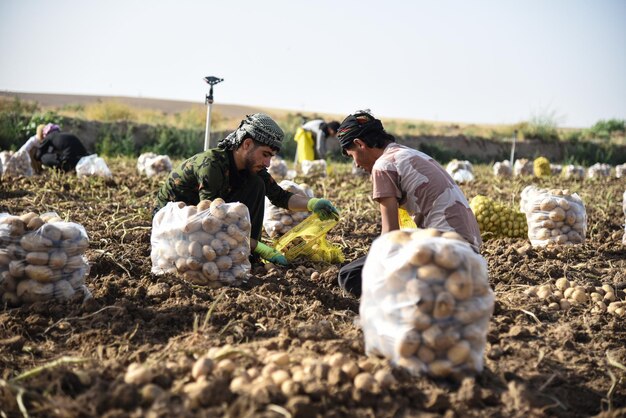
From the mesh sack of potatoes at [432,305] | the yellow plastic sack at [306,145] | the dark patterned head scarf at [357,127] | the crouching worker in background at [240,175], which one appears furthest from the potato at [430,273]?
the yellow plastic sack at [306,145]

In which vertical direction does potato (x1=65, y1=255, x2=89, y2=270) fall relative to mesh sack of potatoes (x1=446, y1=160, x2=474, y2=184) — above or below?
below

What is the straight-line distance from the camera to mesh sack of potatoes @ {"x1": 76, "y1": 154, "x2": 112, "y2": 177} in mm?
8891

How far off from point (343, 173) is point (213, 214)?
8.38 meters

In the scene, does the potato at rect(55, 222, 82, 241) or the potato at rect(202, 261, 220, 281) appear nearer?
the potato at rect(55, 222, 82, 241)

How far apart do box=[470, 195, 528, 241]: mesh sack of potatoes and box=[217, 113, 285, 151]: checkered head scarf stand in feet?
8.35

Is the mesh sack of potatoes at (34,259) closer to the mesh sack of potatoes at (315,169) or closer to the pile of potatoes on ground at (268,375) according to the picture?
the pile of potatoes on ground at (268,375)

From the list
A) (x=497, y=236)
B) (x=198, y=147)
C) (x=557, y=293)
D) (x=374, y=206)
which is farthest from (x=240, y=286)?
(x=198, y=147)

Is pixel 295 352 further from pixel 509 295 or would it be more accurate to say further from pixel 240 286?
pixel 509 295

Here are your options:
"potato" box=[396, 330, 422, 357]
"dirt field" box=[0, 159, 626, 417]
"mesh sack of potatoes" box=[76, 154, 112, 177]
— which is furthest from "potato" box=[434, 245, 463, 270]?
"mesh sack of potatoes" box=[76, 154, 112, 177]

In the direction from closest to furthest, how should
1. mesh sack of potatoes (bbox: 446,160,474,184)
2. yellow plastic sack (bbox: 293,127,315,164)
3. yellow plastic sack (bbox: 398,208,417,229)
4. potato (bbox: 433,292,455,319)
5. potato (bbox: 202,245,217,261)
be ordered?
potato (bbox: 433,292,455,319), potato (bbox: 202,245,217,261), yellow plastic sack (bbox: 398,208,417,229), mesh sack of potatoes (bbox: 446,160,474,184), yellow plastic sack (bbox: 293,127,315,164)

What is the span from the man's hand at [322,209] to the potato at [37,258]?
195cm

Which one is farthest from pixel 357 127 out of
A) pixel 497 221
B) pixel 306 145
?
pixel 306 145

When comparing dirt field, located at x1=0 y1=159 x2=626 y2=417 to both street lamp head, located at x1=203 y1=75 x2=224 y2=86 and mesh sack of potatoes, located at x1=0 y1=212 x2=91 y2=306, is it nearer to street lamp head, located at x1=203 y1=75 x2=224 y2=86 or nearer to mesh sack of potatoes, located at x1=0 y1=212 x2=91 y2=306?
mesh sack of potatoes, located at x1=0 y1=212 x2=91 y2=306

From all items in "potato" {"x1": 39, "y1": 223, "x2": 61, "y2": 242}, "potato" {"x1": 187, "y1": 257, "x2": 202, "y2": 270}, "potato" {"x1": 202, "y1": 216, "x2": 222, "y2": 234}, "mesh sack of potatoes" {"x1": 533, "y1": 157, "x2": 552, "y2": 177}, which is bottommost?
"potato" {"x1": 187, "y1": 257, "x2": 202, "y2": 270}
